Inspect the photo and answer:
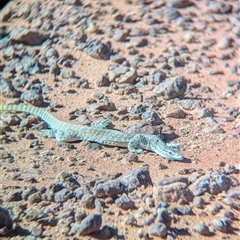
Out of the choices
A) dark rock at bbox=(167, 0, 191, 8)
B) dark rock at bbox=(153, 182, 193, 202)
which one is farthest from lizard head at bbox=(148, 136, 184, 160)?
dark rock at bbox=(167, 0, 191, 8)

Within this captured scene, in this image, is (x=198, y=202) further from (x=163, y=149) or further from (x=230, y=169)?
(x=163, y=149)

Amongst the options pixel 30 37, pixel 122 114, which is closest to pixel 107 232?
pixel 122 114

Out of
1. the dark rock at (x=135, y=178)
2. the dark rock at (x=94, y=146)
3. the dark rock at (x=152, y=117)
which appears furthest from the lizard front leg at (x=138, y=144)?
the dark rock at (x=135, y=178)

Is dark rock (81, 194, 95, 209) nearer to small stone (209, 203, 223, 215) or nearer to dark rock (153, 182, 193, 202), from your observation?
dark rock (153, 182, 193, 202)

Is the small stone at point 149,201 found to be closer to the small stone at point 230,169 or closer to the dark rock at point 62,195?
the dark rock at point 62,195

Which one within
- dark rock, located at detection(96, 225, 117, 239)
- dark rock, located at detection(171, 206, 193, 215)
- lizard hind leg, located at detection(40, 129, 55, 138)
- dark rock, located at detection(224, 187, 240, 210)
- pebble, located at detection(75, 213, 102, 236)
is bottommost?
lizard hind leg, located at detection(40, 129, 55, 138)

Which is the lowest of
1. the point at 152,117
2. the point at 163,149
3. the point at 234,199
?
the point at 152,117

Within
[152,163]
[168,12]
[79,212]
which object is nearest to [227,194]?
[152,163]
